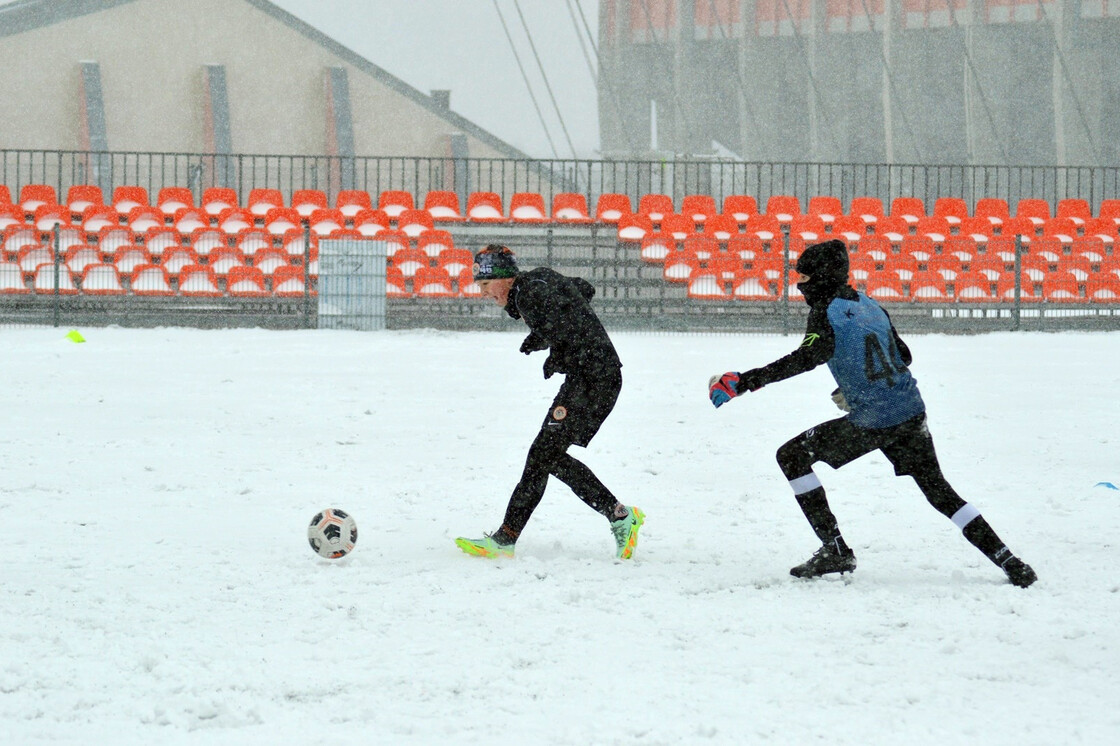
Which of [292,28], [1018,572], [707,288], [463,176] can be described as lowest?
[1018,572]

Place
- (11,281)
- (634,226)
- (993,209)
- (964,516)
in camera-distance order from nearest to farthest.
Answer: (964,516) → (11,281) → (634,226) → (993,209)

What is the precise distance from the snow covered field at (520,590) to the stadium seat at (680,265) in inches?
400

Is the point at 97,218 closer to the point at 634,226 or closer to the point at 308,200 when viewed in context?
the point at 308,200

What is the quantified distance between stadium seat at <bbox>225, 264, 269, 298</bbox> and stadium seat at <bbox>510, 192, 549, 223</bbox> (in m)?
5.08

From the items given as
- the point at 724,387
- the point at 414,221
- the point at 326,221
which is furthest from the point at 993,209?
the point at 724,387

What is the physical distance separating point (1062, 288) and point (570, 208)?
28.4 ft

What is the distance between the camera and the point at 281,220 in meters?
22.5

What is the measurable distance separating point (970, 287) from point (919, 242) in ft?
4.33

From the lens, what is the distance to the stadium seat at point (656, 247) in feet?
72.6

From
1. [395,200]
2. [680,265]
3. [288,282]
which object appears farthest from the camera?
[395,200]

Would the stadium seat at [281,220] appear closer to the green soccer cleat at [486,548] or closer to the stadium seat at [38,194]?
the stadium seat at [38,194]

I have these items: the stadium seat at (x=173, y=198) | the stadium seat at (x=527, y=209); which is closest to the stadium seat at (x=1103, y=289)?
the stadium seat at (x=527, y=209)

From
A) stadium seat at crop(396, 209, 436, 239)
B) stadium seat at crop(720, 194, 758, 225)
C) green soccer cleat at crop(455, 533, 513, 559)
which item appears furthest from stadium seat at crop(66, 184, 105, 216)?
green soccer cleat at crop(455, 533, 513, 559)

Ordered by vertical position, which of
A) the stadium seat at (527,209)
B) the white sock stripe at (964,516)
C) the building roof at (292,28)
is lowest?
the white sock stripe at (964,516)
